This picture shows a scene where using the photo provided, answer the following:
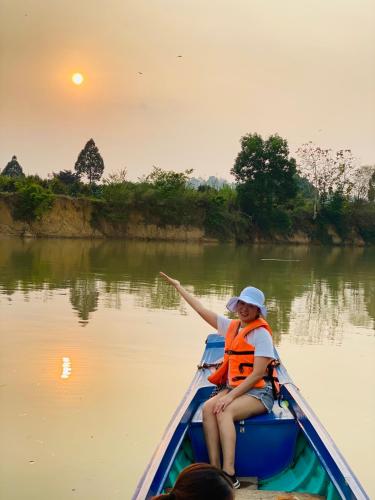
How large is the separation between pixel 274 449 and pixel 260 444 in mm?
83

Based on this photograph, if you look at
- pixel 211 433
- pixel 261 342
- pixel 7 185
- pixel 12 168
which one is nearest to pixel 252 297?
pixel 261 342

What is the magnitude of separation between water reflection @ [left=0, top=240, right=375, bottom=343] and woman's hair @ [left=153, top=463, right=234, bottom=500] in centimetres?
657

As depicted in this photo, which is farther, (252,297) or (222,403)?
(252,297)

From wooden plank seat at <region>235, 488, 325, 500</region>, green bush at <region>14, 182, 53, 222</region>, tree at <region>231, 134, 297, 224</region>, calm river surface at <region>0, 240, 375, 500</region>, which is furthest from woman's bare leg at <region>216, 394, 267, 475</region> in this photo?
tree at <region>231, 134, 297, 224</region>

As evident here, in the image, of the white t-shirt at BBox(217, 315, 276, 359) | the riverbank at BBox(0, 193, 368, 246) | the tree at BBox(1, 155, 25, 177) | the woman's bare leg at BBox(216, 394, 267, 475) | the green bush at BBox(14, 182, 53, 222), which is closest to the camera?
the woman's bare leg at BBox(216, 394, 267, 475)

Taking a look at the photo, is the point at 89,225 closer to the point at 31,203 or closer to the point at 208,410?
the point at 31,203

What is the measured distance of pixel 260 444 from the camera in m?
3.42

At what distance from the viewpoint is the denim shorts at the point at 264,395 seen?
3494 millimetres

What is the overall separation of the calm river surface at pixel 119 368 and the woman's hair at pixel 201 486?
219 centimetres

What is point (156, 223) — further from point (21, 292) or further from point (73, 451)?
point (73, 451)

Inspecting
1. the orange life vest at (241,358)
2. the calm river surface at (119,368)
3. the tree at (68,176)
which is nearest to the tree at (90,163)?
the tree at (68,176)

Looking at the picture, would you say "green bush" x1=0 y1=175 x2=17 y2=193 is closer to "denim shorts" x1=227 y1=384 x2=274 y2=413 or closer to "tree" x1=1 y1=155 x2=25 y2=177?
"tree" x1=1 y1=155 x2=25 y2=177

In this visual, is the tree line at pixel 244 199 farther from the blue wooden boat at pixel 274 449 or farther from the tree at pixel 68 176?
the blue wooden boat at pixel 274 449

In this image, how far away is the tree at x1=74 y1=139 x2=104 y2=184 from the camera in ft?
169
